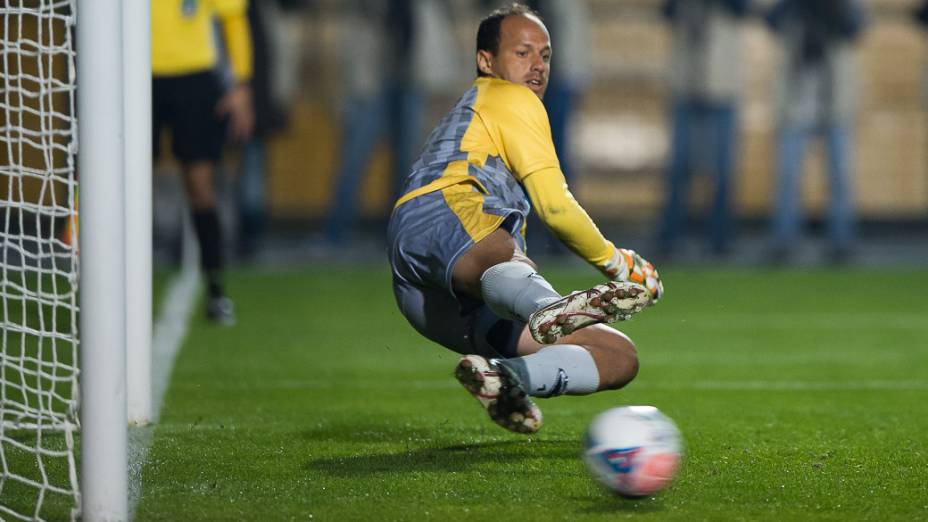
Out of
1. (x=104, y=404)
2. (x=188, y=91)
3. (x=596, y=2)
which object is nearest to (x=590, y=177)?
(x=596, y=2)

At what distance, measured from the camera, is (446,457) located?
3.81 meters

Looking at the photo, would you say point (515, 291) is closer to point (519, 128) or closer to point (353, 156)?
point (519, 128)

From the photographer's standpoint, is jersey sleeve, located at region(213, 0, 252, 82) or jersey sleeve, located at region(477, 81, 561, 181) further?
jersey sleeve, located at region(213, 0, 252, 82)

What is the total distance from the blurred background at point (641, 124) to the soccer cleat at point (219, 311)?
269 cm

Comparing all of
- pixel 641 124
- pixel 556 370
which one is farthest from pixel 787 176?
pixel 556 370

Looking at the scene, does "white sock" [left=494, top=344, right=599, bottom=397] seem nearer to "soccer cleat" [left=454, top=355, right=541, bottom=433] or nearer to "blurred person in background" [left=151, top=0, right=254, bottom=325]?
"soccer cleat" [left=454, top=355, right=541, bottom=433]

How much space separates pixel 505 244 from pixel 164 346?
2.96 metres

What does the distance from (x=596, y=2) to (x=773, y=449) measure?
37.1 ft

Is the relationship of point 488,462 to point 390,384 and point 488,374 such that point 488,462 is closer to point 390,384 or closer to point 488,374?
point 488,374

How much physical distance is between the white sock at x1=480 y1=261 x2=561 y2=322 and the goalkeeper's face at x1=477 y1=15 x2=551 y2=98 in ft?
1.64

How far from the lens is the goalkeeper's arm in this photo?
357 centimetres

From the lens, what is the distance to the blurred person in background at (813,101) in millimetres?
10758

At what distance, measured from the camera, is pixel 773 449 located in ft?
12.9

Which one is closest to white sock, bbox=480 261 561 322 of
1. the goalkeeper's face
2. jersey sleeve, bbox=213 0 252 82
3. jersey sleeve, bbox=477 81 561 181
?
jersey sleeve, bbox=477 81 561 181
